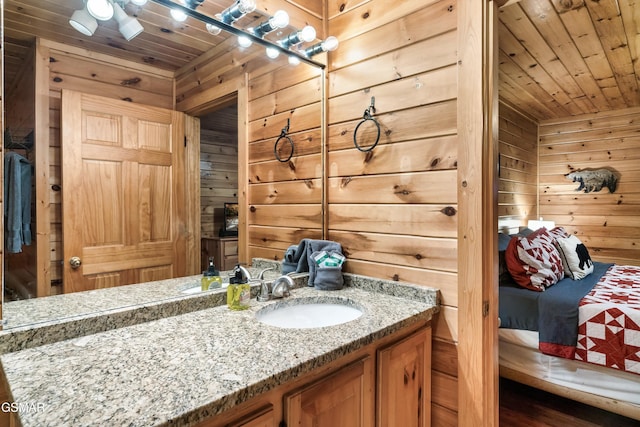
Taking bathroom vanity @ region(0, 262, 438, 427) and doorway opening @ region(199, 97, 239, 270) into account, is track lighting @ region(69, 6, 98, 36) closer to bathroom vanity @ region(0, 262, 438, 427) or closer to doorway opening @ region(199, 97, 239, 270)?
doorway opening @ region(199, 97, 239, 270)

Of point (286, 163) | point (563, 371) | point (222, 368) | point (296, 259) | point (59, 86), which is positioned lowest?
point (563, 371)

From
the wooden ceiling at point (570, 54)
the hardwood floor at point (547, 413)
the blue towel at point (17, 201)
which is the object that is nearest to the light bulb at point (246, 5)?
the blue towel at point (17, 201)

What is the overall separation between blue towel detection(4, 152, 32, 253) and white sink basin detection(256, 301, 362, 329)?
2.50 feet

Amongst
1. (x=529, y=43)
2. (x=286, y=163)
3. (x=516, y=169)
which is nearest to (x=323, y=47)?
(x=286, y=163)

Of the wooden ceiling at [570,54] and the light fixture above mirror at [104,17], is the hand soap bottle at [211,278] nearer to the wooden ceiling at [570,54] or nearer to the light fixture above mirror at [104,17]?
the light fixture above mirror at [104,17]

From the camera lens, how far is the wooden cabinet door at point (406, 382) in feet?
3.63

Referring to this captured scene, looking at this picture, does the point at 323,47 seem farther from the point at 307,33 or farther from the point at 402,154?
the point at 402,154

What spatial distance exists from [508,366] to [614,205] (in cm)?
319

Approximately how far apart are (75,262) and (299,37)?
131 cm

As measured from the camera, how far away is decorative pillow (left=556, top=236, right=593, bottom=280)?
2645mm

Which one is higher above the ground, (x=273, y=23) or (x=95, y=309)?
(x=273, y=23)

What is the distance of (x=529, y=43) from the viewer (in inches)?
95.2

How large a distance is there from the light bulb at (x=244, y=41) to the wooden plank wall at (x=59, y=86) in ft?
1.71

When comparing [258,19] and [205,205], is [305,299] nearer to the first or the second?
[205,205]
